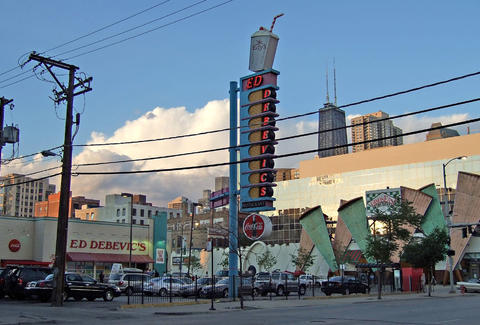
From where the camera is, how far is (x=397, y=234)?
41.6m

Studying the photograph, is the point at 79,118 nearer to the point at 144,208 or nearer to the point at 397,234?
the point at 397,234

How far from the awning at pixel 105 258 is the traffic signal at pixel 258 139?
29.5 meters

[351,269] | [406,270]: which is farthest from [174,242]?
[406,270]

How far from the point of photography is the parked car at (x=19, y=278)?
29.2 meters

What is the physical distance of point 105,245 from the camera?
193 feet

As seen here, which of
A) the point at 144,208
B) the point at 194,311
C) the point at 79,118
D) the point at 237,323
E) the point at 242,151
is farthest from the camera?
the point at 144,208

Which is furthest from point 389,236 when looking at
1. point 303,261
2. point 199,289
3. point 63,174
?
point 303,261

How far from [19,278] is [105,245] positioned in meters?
29.8

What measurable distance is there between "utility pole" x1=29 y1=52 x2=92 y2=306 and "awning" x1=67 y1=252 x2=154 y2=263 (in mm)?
30480

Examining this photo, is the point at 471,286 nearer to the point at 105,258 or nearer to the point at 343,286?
the point at 343,286

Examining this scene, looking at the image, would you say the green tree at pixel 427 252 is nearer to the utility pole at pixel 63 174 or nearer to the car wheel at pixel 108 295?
the car wheel at pixel 108 295

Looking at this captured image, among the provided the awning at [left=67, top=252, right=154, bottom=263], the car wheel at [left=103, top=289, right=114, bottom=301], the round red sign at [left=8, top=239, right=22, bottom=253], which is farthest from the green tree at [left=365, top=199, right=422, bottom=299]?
the round red sign at [left=8, top=239, right=22, bottom=253]

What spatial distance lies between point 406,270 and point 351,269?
38.8 m

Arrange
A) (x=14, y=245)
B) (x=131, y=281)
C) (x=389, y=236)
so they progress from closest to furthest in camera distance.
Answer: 1. (x=131, y=281)
2. (x=389, y=236)
3. (x=14, y=245)
